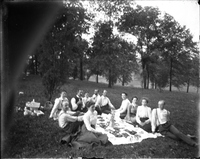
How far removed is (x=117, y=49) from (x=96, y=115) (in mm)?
2183

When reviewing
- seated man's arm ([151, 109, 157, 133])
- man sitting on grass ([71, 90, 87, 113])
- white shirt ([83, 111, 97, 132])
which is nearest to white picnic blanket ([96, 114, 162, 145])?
seated man's arm ([151, 109, 157, 133])

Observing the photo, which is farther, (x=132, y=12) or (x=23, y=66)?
Answer: (x=132, y=12)

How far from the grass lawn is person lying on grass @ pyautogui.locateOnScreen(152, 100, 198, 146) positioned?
0.21 m

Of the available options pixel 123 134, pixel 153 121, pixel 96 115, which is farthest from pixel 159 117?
pixel 96 115

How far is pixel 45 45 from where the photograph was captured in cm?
331

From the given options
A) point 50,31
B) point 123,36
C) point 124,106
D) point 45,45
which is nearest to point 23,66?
point 45,45

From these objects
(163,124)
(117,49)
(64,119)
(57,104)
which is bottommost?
(163,124)

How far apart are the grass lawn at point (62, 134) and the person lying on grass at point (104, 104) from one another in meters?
0.80

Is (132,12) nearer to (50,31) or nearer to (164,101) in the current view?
(50,31)

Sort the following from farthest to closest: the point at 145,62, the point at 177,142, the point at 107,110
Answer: the point at 107,110 → the point at 145,62 → the point at 177,142

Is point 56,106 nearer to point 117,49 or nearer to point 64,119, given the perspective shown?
point 64,119

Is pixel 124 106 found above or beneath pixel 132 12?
beneath

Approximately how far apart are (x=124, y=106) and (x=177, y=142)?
7.27ft

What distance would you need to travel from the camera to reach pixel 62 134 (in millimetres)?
3650
